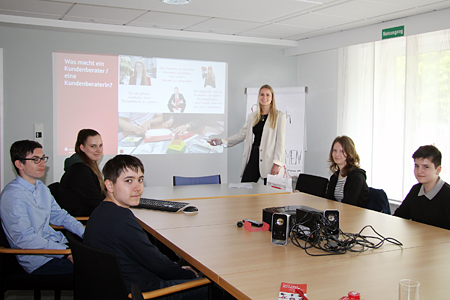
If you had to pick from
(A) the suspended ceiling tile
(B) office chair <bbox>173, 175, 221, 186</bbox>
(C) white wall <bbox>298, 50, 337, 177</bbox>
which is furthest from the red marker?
(C) white wall <bbox>298, 50, 337, 177</bbox>

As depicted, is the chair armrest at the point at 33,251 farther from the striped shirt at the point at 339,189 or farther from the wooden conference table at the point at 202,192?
the striped shirt at the point at 339,189

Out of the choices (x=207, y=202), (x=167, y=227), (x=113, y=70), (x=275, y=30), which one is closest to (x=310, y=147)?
(x=275, y=30)

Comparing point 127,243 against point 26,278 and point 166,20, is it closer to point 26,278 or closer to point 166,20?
point 26,278

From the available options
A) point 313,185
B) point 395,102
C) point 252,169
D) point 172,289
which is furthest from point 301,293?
point 395,102

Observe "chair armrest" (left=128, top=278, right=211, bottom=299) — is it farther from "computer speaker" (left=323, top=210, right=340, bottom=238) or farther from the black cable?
"computer speaker" (left=323, top=210, right=340, bottom=238)

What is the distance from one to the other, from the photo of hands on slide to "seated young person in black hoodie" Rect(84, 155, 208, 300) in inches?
173

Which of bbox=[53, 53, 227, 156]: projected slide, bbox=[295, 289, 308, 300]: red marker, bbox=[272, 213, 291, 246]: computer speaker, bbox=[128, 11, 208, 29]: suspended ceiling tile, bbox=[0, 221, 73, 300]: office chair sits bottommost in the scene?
bbox=[0, 221, 73, 300]: office chair

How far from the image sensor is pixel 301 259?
2.05 meters

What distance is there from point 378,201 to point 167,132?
3918 millimetres

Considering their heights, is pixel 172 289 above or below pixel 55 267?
above

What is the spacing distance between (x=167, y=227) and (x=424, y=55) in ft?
14.2

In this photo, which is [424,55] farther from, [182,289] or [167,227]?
[182,289]

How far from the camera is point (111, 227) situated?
1964 mm

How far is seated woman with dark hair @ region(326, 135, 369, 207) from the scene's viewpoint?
11.9ft
